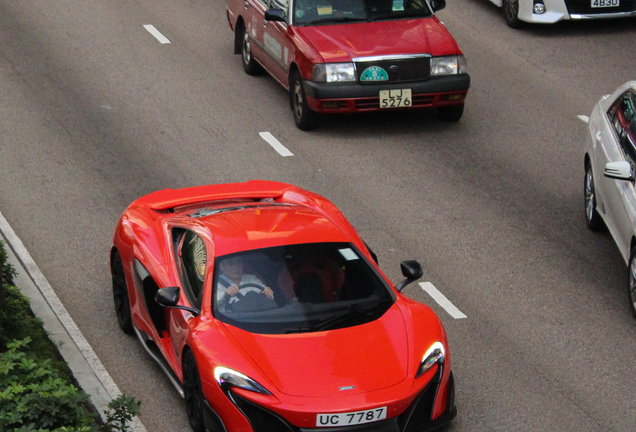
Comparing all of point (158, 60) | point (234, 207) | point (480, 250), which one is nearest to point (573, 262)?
point (480, 250)

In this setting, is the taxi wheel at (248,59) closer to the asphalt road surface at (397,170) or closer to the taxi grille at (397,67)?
the asphalt road surface at (397,170)

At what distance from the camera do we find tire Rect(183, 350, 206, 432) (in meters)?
7.18

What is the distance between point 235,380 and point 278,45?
28.0 ft

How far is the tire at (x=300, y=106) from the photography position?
13992 millimetres

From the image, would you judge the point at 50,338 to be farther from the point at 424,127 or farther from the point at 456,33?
the point at 456,33

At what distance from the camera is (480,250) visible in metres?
10.8

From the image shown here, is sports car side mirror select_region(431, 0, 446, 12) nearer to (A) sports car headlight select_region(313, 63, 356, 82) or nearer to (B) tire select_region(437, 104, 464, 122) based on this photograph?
(B) tire select_region(437, 104, 464, 122)

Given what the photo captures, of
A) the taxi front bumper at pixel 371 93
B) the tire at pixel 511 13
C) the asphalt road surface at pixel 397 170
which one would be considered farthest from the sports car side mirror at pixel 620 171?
the tire at pixel 511 13

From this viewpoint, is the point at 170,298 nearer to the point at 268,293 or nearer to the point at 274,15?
the point at 268,293

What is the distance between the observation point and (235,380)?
6809 mm

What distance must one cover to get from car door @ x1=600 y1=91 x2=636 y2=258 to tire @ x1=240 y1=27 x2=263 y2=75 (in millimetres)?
6447

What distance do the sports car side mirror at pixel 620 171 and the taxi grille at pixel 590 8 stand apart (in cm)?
857

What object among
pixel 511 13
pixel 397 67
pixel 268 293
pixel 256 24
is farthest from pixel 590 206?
pixel 511 13

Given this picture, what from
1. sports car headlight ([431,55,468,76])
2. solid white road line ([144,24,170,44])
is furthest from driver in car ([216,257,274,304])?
solid white road line ([144,24,170,44])
